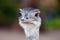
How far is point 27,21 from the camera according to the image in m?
1.29

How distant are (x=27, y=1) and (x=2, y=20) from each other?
606 millimetres

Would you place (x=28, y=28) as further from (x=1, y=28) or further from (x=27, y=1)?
(x=1, y=28)

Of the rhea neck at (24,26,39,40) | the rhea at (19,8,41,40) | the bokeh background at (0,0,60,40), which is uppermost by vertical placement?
the rhea at (19,8,41,40)

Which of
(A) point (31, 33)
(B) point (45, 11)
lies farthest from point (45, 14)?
(A) point (31, 33)

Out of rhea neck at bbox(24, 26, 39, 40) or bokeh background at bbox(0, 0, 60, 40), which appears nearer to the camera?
rhea neck at bbox(24, 26, 39, 40)

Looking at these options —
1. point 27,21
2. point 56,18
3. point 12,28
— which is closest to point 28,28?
point 27,21

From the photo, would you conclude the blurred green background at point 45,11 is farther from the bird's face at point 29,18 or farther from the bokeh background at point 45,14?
the bird's face at point 29,18

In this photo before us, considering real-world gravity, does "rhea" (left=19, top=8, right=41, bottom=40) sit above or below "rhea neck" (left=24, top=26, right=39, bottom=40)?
above

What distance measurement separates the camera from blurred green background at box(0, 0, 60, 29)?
4.07m

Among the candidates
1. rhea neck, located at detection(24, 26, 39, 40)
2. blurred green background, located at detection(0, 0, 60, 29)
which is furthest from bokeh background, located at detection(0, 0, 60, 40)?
rhea neck, located at detection(24, 26, 39, 40)

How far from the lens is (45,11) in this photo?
4.14m

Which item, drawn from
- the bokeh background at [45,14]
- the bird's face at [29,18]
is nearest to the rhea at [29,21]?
the bird's face at [29,18]

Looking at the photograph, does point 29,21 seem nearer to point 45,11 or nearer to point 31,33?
point 31,33

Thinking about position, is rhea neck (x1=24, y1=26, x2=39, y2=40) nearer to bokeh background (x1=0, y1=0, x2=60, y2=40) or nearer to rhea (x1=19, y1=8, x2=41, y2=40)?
rhea (x1=19, y1=8, x2=41, y2=40)
